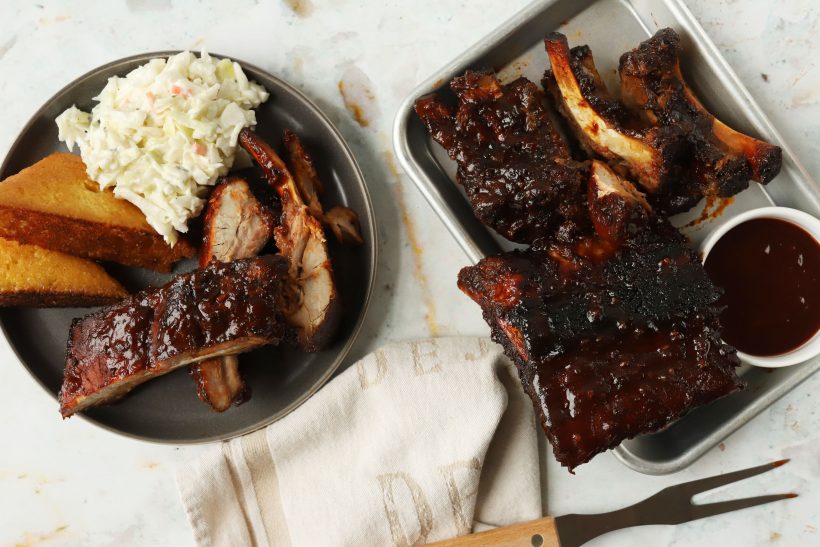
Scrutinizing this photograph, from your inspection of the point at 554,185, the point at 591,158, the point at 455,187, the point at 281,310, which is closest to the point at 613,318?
the point at 554,185

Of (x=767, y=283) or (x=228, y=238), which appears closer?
(x=767, y=283)

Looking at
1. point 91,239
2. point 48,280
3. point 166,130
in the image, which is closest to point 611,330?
point 166,130

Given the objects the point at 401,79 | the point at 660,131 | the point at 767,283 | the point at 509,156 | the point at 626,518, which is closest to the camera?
the point at 660,131

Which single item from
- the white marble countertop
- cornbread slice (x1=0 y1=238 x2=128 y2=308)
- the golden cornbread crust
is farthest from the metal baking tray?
cornbread slice (x1=0 y1=238 x2=128 y2=308)

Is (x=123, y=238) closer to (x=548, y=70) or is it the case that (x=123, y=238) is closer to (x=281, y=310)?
(x=281, y=310)

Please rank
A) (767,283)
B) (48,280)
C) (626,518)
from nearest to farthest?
1. (767,283)
2. (48,280)
3. (626,518)

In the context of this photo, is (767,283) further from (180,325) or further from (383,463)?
(180,325)

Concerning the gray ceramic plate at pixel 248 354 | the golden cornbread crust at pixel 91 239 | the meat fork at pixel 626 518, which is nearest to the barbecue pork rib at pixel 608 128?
the gray ceramic plate at pixel 248 354
